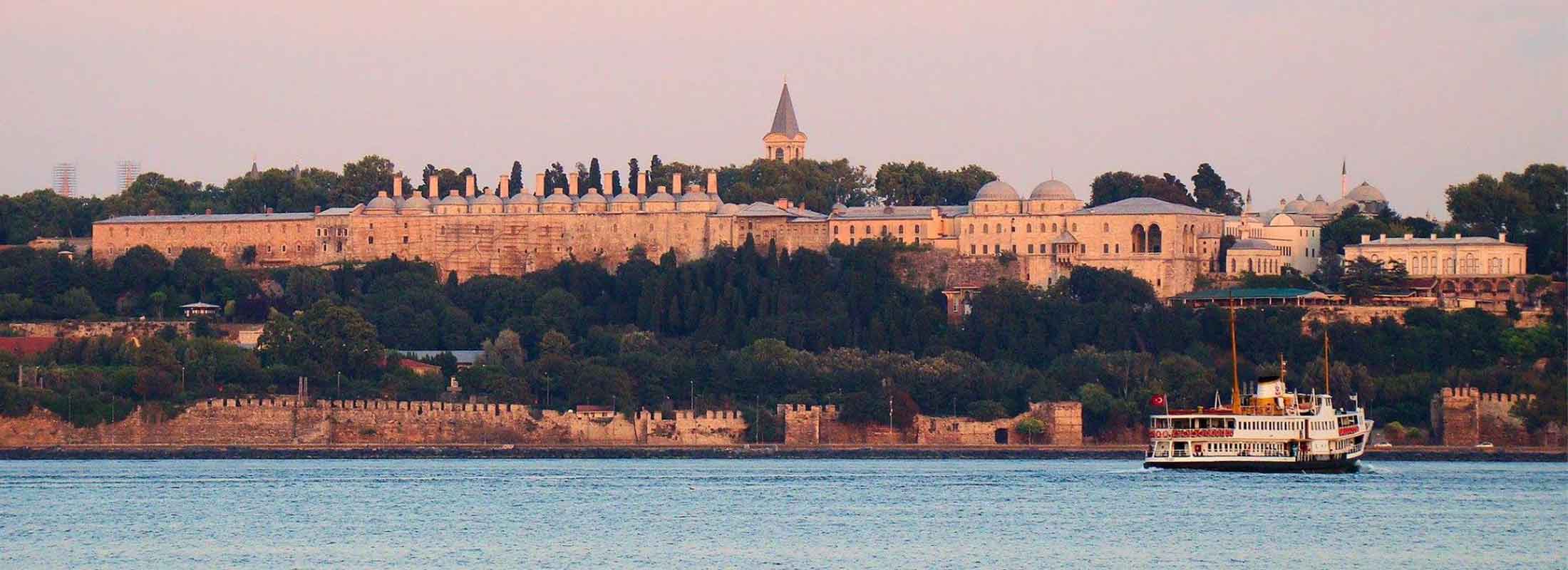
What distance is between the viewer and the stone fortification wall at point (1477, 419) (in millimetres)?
81188

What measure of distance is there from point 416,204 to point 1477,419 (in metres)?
42.0

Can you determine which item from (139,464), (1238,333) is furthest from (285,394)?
(1238,333)

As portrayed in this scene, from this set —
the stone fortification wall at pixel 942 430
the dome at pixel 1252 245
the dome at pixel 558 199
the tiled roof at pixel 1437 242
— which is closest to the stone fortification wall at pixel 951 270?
the dome at pixel 1252 245

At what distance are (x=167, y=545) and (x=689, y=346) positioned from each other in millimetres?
42724

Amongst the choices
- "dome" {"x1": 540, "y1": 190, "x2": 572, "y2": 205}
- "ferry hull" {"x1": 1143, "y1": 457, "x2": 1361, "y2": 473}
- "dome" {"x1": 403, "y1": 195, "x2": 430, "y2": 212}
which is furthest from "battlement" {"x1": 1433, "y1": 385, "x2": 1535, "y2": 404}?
"dome" {"x1": 403, "y1": 195, "x2": 430, "y2": 212}

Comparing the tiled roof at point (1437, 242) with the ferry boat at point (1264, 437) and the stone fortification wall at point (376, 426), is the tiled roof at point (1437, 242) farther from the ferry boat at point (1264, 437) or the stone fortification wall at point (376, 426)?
the ferry boat at point (1264, 437)

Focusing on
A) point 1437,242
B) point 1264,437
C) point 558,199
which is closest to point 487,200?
point 558,199

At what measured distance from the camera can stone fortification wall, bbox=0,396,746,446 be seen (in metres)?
84.0

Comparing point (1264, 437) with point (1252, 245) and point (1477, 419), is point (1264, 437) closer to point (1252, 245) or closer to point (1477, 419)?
point (1477, 419)

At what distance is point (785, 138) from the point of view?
129 metres

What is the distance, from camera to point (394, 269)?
350 feet

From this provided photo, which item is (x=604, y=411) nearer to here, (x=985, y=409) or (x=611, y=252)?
(x=985, y=409)

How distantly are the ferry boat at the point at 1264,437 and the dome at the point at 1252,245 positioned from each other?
33.6m

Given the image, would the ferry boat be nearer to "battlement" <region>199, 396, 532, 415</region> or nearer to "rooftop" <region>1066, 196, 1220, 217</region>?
"battlement" <region>199, 396, 532, 415</region>
